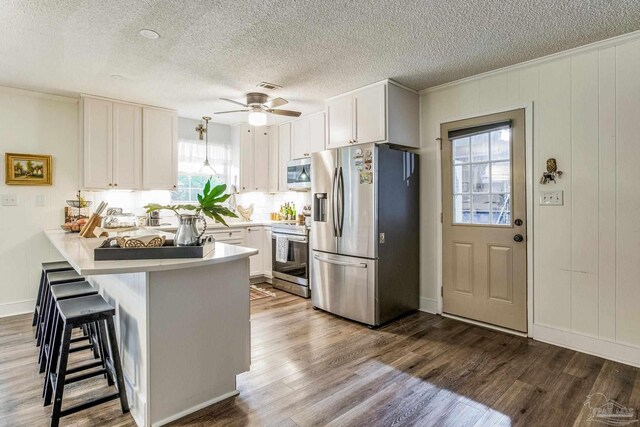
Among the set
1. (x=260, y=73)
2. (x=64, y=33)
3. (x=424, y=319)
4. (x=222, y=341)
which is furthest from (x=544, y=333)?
(x=64, y=33)

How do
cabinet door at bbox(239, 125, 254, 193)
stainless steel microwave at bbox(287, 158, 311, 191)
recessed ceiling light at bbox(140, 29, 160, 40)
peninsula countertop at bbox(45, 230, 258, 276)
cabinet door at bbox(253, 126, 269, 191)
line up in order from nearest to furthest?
peninsula countertop at bbox(45, 230, 258, 276), recessed ceiling light at bbox(140, 29, 160, 40), stainless steel microwave at bbox(287, 158, 311, 191), cabinet door at bbox(239, 125, 254, 193), cabinet door at bbox(253, 126, 269, 191)

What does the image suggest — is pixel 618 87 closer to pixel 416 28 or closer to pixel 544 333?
pixel 416 28

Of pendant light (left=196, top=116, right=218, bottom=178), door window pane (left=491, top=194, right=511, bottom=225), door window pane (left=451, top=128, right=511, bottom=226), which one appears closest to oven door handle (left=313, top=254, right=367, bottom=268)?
door window pane (left=451, top=128, right=511, bottom=226)

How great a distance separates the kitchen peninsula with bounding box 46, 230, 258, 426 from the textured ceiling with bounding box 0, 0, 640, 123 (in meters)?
1.57

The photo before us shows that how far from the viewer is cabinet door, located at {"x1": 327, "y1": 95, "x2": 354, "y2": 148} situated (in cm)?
377

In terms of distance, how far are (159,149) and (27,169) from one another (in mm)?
1378

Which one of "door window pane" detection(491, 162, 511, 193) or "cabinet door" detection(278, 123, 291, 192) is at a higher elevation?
"cabinet door" detection(278, 123, 291, 192)

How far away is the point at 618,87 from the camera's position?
2605 mm

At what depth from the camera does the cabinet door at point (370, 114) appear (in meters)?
3.46

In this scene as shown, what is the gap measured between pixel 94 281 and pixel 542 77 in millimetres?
4151

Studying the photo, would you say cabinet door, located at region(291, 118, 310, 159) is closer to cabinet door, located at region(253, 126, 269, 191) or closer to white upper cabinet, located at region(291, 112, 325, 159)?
white upper cabinet, located at region(291, 112, 325, 159)

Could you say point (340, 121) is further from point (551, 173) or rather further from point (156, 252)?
point (156, 252)

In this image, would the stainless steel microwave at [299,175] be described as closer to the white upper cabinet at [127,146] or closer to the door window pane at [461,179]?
the white upper cabinet at [127,146]

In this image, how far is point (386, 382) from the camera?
7.64ft
